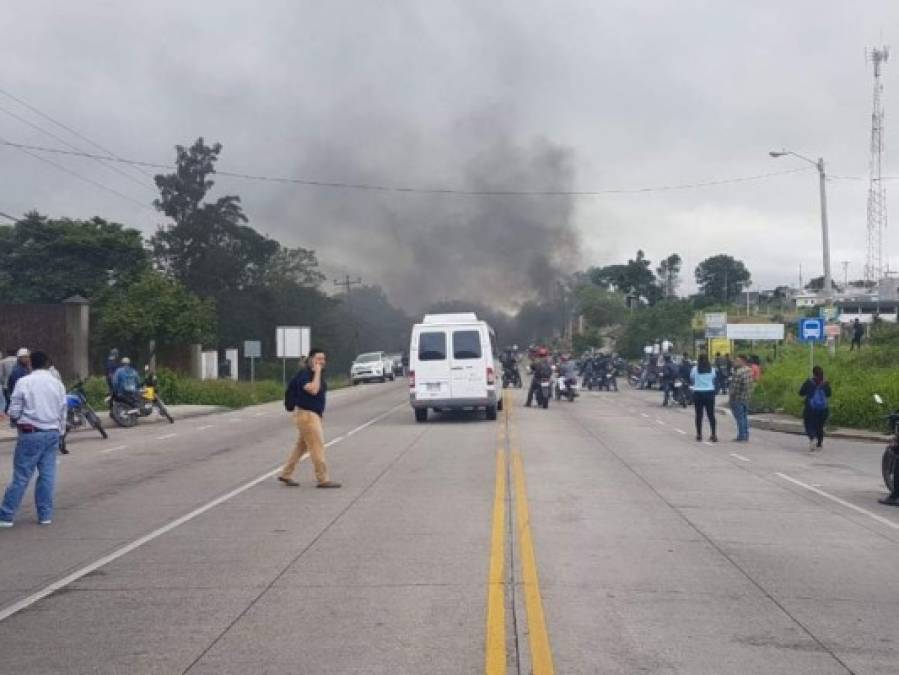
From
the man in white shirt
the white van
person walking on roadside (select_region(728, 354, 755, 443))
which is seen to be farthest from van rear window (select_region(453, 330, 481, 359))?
the man in white shirt

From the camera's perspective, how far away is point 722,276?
13138 centimetres

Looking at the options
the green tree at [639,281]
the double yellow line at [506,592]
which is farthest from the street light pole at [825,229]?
the green tree at [639,281]

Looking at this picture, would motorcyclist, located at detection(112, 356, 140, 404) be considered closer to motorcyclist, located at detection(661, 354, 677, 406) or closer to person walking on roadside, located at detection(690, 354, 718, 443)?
person walking on roadside, located at detection(690, 354, 718, 443)

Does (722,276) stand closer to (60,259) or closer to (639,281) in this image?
(639,281)

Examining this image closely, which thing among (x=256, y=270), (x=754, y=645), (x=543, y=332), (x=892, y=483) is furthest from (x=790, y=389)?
(x=256, y=270)

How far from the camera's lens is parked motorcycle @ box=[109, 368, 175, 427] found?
1034 inches

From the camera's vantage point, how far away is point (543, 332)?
62250mm

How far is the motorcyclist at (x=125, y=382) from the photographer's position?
2605 centimetres

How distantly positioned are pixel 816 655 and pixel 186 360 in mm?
41308

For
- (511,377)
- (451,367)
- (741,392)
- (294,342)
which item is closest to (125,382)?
(451,367)

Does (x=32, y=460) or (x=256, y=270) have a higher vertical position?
(x=256, y=270)

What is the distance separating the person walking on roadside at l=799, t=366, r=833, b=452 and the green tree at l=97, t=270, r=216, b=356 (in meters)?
28.6

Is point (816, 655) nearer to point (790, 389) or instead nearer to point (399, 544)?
point (399, 544)

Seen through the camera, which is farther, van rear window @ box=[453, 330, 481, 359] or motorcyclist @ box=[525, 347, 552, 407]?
motorcyclist @ box=[525, 347, 552, 407]
